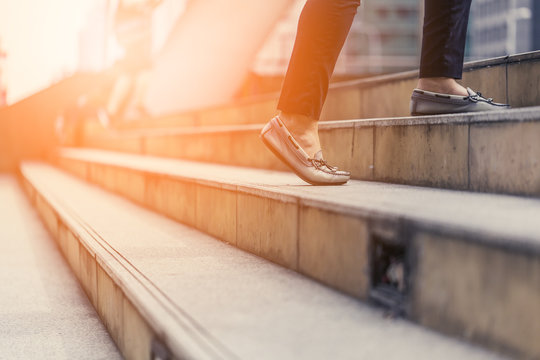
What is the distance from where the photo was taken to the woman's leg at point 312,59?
167 cm

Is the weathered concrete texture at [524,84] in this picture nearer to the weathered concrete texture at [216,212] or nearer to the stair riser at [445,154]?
the stair riser at [445,154]

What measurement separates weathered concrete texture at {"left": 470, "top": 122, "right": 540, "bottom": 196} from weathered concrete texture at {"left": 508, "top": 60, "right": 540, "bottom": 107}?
0.48 m

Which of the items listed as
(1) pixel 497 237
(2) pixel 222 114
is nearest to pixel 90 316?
(1) pixel 497 237

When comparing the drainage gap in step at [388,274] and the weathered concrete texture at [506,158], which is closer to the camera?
the drainage gap in step at [388,274]

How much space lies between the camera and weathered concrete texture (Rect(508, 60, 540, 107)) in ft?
6.04

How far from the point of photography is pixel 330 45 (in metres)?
1.69

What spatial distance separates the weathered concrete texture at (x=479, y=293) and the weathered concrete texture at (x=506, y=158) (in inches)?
20.0

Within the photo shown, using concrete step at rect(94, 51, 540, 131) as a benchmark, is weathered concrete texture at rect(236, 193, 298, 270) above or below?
below

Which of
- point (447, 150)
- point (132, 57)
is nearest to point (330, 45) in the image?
point (447, 150)

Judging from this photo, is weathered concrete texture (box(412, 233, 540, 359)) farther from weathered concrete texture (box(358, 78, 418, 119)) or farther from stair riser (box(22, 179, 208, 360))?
weathered concrete texture (box(358, 78, 418, 119))

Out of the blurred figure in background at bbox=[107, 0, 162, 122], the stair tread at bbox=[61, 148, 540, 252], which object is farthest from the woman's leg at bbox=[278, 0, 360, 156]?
the blurred figure in background at bbox=[107, 0, 162, 122]

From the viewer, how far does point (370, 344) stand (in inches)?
38.1

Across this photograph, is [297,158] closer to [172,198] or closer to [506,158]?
[506,158]

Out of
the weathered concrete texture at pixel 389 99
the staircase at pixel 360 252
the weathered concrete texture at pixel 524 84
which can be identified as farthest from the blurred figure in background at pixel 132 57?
the weathered concrete texture at pixel 524 84
